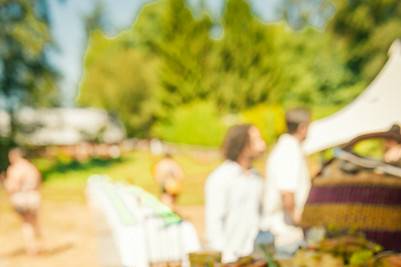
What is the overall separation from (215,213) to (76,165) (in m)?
17.9

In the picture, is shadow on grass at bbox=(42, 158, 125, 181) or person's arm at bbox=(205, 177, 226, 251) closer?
person's arm at bbox=(205, 177, 226, 251)

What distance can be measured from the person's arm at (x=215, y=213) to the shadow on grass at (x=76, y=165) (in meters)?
14.4

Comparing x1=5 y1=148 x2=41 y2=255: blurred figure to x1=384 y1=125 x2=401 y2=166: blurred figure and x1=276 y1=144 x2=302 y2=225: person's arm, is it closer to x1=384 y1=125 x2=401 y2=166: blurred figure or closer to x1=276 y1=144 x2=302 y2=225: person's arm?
x1=276 y1=144 x2=302 y2=225: person's arm

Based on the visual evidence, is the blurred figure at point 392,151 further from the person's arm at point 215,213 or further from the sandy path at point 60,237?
the sandy path at point 60,237

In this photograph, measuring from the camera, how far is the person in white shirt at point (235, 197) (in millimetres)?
2480

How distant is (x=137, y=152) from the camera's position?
25688mm

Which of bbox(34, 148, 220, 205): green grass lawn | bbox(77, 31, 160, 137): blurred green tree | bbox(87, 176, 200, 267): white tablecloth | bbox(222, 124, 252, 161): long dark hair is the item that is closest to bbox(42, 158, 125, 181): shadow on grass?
bbox(34, 148, 220, 205): green grass lawn

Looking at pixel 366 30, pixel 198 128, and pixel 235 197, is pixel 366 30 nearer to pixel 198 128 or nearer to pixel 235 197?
pixel 198 128

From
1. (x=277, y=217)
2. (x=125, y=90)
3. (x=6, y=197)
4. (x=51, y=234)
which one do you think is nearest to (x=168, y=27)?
(x=125, y=90)

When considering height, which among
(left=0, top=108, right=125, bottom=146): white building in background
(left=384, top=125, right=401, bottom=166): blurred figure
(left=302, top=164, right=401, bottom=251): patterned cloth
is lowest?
(left=302, top=164, right=401, bottom=251): patterned cloth

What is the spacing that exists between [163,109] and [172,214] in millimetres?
25779

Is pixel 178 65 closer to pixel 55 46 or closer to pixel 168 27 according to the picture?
pixel 168 27

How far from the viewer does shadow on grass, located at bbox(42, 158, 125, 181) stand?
17.9 m

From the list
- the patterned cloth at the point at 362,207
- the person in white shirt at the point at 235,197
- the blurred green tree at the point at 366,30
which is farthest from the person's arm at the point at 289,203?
the blurred green tree at the point at 366,30
